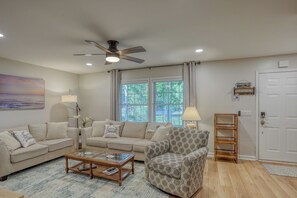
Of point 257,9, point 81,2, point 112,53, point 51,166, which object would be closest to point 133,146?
point 51,166

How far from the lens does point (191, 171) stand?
7.43 ft

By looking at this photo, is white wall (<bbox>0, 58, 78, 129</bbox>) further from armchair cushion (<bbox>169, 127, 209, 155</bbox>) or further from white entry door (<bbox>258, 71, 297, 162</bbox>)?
white entry door (<bbox>258, 71, 297, 162</bbox>)

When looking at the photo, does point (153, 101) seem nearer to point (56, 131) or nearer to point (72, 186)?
point (56, 131)

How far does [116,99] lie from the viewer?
527 centimetres

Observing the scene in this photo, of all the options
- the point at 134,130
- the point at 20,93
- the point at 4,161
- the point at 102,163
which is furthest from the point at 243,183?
the point at 20,93

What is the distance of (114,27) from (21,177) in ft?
10.4

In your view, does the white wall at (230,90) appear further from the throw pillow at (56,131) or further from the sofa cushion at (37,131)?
the sofa cushion at (37,131)

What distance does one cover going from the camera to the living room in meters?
2.07

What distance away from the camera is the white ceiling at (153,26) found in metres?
1.89

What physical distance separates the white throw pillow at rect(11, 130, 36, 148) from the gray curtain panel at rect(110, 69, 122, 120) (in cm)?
220

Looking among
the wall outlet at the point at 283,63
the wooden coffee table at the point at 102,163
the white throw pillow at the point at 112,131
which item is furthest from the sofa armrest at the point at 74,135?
the wall outlet at the point at 283,63

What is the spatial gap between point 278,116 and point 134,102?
3.78 m

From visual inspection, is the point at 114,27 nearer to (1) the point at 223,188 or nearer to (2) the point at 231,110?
(1) the point at 223,188

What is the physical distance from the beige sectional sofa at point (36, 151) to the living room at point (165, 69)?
13 cm
